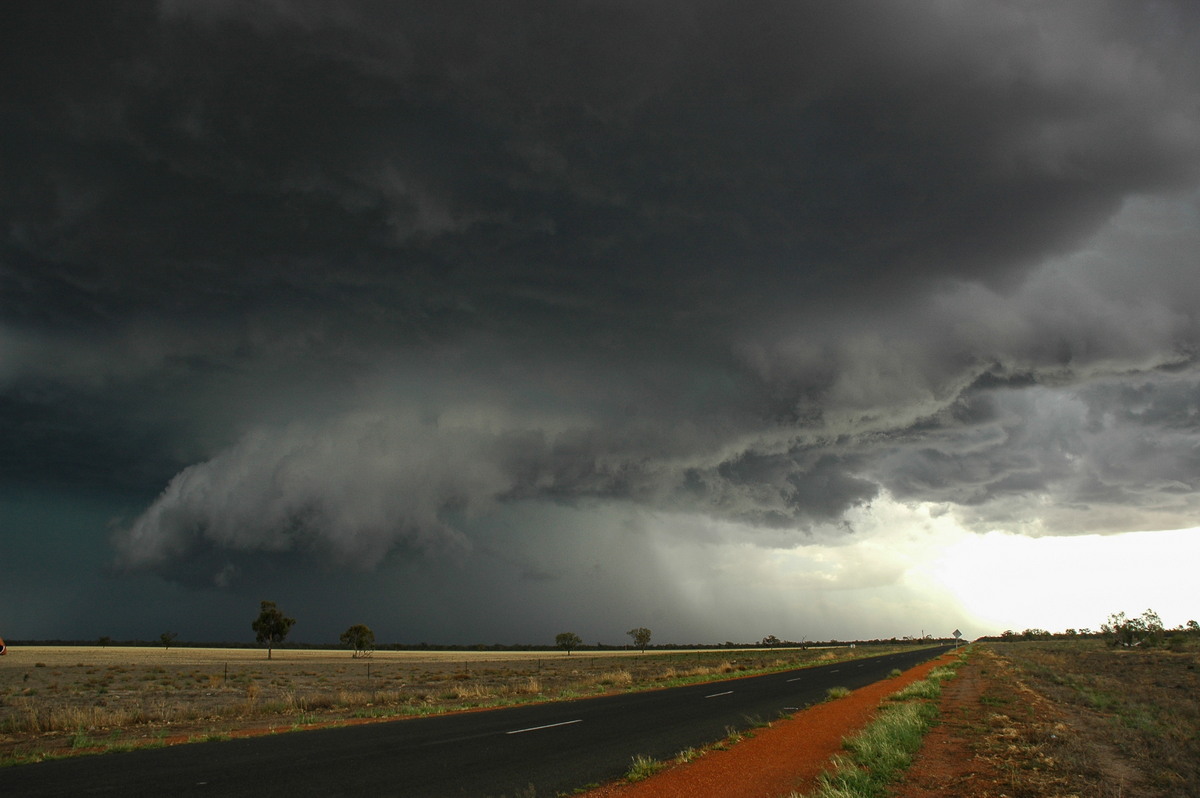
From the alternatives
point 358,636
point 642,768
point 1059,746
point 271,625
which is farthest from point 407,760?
point 358,636

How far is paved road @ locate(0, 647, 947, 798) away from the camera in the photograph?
1030cm

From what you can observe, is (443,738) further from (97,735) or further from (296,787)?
(97,735)

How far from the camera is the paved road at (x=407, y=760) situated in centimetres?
1030

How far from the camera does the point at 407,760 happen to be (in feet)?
41.3

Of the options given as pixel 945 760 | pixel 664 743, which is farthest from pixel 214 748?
pixel 945 760

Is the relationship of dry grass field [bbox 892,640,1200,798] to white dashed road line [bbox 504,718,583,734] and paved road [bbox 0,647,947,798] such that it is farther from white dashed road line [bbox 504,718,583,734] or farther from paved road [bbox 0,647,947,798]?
white dashed road line [bbox 504,718,583,734]

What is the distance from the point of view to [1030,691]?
2984cm

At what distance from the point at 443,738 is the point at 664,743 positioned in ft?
18.1

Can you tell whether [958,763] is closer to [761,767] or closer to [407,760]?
[761,767]

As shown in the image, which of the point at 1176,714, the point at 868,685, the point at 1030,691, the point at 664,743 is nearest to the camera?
the point at 664,743

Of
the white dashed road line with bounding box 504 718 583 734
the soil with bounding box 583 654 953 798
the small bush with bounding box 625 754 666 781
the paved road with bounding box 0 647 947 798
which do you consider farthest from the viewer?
the white dashed road line with bounding box 504 718 583 734

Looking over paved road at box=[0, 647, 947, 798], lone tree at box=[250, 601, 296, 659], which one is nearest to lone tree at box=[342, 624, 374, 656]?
lone tree at box=[250, 601, 296, 659]

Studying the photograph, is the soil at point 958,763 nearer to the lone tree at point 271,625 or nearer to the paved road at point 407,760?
the paved road at point 407,760

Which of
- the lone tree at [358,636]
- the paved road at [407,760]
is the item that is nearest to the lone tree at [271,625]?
the lone tree at [358,636]
